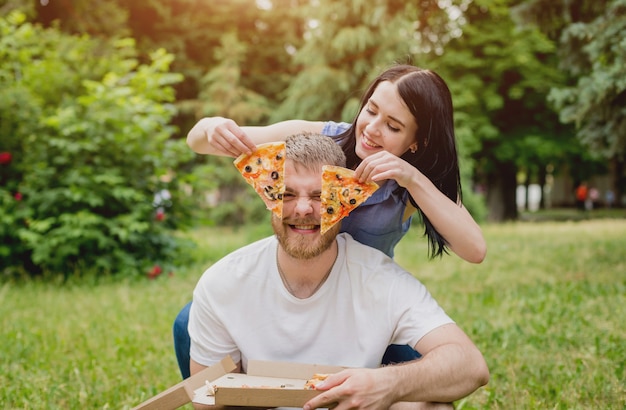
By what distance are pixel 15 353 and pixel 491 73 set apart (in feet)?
59.1

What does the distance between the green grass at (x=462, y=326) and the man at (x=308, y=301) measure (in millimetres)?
1408

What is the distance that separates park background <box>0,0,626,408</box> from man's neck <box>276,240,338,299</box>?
1.38 metres

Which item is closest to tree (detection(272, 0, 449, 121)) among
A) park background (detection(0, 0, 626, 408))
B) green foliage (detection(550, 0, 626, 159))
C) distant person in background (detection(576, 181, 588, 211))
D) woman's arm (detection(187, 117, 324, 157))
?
park background (detection(0, 0, 626, 408))

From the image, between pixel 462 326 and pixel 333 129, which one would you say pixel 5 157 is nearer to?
pixel 462 326

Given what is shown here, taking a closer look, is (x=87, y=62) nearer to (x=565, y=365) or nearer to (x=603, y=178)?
(x=565, y=365)

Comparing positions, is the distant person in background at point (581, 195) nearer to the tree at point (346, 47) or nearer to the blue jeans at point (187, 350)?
the tree at point (346, 47)

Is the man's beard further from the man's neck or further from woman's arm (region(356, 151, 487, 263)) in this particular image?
woman's arm (region(356, 151, 487, 263))

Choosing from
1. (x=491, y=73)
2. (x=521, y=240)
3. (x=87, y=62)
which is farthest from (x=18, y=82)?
(x=491, y=73)

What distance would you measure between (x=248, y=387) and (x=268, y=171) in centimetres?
97

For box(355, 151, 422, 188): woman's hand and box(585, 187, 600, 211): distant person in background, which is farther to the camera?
box(585, 187, 600, 211): distant person in background

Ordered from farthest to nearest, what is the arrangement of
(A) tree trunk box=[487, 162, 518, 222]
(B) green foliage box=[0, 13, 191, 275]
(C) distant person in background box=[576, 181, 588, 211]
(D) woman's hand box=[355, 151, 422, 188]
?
(C) distant person in background box=[576, 181, 588, 211]
(A) tree trunk box=[487, 162, 518, 222]
(B) green foliage box=[0, 13, 191, 275]
(D) woman's hand box=[355, 151, 422, 188]

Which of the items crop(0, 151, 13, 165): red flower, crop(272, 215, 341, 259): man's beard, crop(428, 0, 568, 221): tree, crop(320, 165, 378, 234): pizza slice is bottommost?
A: crop(272, 215, 341, 259): man's beard

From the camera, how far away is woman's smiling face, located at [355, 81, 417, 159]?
3178 mm

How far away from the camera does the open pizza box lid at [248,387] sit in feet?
7.89
